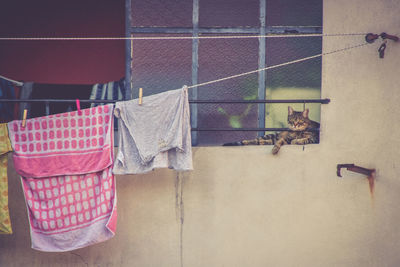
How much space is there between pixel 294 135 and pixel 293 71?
645 millimetres

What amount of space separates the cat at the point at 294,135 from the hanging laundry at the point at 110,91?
124 cm

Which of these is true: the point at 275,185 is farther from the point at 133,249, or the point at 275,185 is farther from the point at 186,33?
the point at 186,33

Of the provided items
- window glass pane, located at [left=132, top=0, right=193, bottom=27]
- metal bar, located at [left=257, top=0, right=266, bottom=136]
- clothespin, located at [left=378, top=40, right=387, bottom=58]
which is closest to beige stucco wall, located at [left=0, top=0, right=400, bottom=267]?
clothespin, located at [left=378, top=40, right=387, bottom=58]

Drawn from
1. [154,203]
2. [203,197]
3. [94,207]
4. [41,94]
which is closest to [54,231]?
[94,207]

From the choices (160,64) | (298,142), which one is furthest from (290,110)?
(160,64)

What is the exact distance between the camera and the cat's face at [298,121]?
3602 mm

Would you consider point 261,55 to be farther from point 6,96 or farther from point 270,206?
point 6,96

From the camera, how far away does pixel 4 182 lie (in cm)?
329

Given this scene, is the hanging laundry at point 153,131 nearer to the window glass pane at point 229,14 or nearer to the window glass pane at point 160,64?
the window glass pane at point 160,64

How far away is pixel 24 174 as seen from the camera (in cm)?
321

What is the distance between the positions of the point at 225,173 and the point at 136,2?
1772 millimetres

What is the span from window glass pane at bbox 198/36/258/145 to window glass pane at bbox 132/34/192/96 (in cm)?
15

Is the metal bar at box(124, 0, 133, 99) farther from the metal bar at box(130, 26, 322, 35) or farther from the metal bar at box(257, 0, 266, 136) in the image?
the metal bar at box(257, 0, 266, 136)

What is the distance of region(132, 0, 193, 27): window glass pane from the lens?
394 centimetres
